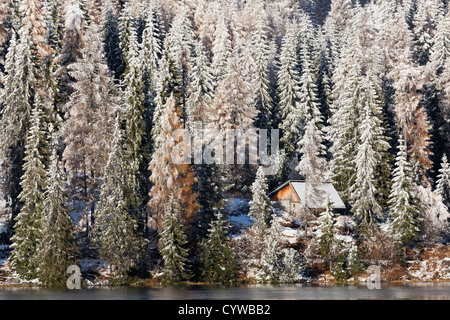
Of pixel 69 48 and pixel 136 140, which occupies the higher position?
pixel 69 48

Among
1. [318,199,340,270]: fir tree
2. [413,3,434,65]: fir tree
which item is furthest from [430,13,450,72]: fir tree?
[318,199,340,270]: fir tree

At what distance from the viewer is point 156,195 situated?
6094 centimetres

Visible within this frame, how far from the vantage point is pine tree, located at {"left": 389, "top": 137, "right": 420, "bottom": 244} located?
6494 centimetres

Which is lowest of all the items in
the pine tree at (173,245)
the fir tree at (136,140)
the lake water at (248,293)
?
the lake water at (248,293)

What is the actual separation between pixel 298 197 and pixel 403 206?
10.5 meters

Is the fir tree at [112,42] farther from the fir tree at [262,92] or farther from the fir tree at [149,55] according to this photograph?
the fir tree at [262,92]

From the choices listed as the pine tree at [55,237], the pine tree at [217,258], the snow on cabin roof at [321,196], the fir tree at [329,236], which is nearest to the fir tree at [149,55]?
the snow on cabin roof at [321,196]

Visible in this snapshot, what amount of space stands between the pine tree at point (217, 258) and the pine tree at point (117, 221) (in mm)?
6064

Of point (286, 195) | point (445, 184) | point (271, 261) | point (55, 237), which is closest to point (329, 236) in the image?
point (271, 261)

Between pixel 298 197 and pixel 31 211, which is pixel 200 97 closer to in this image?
pixel 298 197

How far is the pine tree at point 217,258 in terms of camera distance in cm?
6159

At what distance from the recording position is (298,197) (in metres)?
69.6

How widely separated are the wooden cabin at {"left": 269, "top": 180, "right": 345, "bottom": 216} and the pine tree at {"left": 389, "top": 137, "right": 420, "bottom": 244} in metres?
5.37
